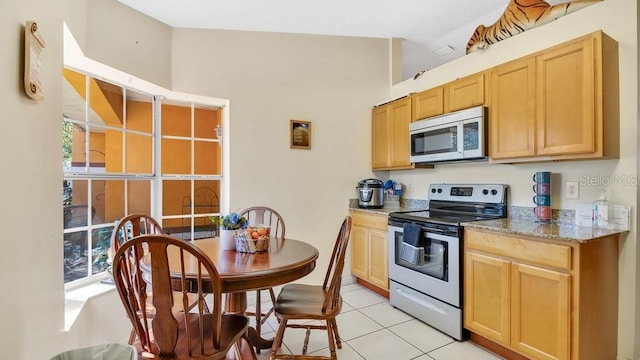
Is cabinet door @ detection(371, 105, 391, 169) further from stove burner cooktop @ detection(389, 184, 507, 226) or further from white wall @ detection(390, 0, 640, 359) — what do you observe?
white wall @ detection(390, 0, 640, 359)

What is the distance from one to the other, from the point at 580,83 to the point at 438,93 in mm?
1098

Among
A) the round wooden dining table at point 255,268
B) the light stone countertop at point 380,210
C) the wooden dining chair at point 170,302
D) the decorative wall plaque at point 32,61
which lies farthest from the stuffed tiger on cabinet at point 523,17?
the decorative wall plaque at point 32,61

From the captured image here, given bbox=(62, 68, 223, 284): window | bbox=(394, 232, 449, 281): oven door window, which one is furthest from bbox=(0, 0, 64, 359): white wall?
bbox=(394, 232, 449, 281): oven door window

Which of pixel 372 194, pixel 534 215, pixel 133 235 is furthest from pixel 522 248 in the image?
pixel 133 235

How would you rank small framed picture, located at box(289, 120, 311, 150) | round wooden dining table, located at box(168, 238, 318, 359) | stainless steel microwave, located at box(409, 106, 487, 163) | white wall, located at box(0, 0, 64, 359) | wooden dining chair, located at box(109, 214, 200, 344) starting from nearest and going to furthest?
white wall, located at box(0, 0, 64, 359)
round wooden dining table, located at box(168, 238, 318, 359)
wooden dining chair, located at box(109, 214, 200, 344)
stainless steel microwave, located at box(409, 106, 487, 163)
small framed picture, located at box(289, 120, 311, 150)

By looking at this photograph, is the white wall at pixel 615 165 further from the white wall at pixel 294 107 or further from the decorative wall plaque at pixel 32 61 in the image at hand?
the decorative wall plaque at pixel 32 61

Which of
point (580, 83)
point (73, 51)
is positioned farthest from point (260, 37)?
point (580, 83)

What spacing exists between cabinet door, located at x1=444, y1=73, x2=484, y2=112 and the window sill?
307cm

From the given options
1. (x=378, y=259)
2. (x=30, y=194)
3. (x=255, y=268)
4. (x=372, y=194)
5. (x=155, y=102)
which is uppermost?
(x=155, y=102)

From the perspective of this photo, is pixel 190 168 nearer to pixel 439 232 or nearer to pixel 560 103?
pixel 439 232

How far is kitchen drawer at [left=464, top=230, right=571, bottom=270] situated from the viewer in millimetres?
1728

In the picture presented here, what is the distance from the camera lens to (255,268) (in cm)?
150

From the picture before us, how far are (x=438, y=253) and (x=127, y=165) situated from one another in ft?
8.61

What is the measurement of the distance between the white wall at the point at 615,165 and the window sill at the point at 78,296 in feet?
10.4
